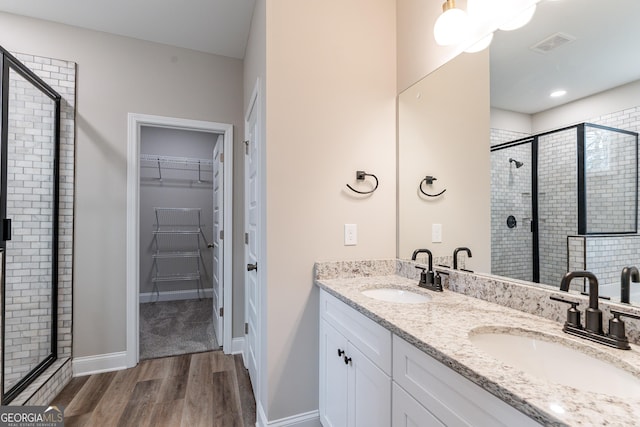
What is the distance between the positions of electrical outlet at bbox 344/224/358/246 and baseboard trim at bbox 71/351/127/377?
2171mm

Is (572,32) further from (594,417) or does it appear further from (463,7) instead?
(594,417)

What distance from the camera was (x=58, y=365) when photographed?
2168 millimetres

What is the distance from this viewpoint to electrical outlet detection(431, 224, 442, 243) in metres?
1.62

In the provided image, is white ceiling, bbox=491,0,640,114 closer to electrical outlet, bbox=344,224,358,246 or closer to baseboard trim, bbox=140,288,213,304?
electrical outlet, bbox=344,224,358,246

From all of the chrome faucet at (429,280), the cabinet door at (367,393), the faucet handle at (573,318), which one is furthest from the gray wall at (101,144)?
the faucet handle at (573,318)

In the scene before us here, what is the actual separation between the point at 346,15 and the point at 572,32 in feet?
3.78

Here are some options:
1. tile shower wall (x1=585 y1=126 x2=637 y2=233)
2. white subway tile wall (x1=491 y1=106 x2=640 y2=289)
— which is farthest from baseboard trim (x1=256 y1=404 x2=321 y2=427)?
tile shower wall (x1=585 y1=126 x2=637 y2=233)

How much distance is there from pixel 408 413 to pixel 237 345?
2196 millimetres

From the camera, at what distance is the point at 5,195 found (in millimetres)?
1770

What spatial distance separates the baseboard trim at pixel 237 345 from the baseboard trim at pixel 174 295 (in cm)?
211

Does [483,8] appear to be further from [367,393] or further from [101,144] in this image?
[101,144]

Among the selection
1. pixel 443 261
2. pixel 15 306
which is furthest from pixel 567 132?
pixel 15 306

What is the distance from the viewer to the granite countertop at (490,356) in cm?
54

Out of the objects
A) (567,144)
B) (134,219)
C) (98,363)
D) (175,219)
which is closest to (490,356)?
(567,144)
